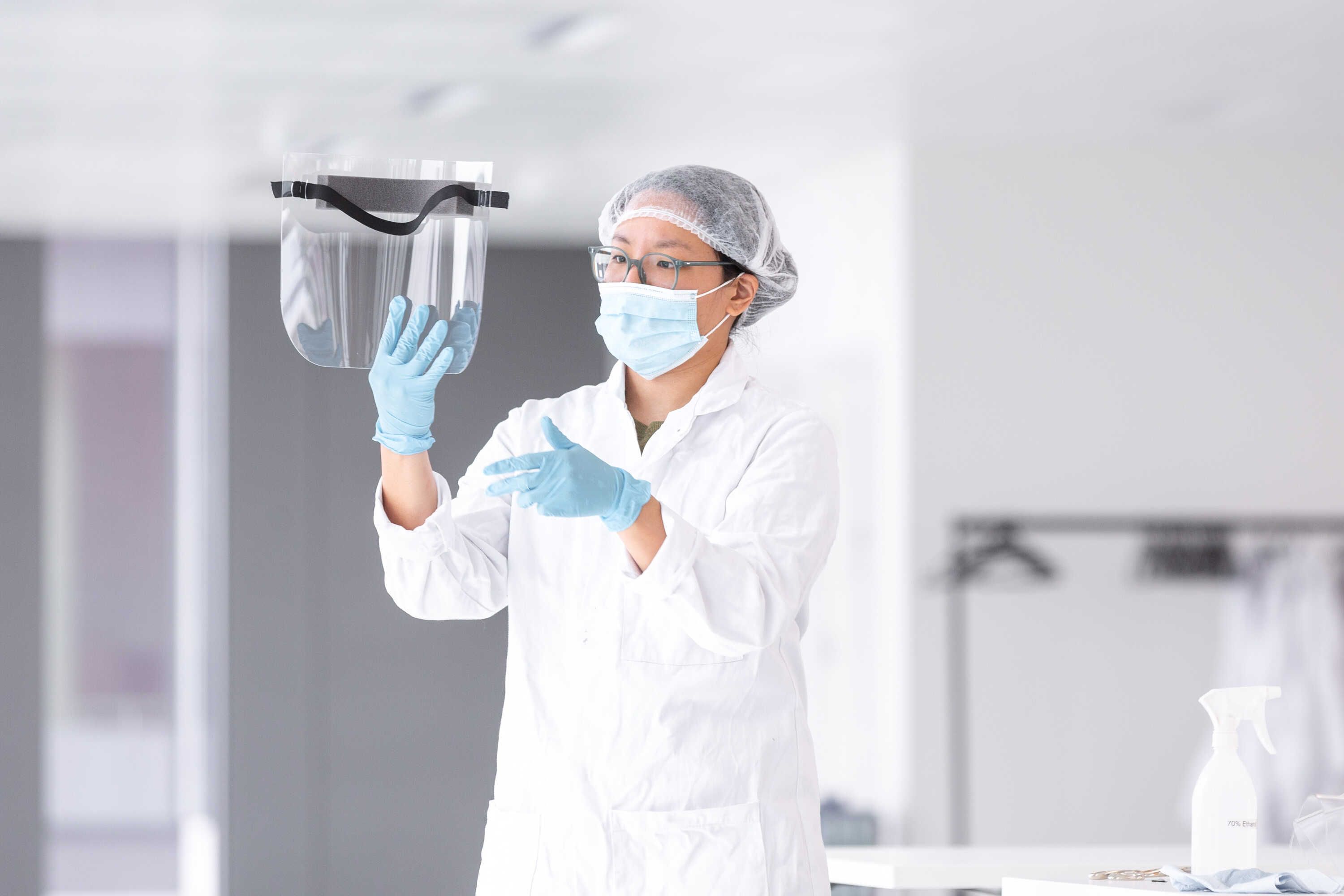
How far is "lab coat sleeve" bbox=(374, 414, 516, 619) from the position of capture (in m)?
1.61

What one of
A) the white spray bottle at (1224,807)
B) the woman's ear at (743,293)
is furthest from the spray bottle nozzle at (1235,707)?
the woman's ear at (743,293)

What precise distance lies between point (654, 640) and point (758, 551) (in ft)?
0.61

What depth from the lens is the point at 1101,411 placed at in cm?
443

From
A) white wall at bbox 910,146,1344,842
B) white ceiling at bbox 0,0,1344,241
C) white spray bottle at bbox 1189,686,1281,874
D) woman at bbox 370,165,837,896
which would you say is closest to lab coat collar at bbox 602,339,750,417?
woman at bbox 370,165,837,896

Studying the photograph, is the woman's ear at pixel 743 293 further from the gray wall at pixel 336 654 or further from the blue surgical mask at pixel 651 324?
the gray wall at pixel 336 654

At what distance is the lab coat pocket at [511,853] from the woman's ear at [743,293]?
634 millimetres

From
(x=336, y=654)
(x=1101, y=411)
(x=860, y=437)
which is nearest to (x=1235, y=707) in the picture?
(x=1101, y=411)

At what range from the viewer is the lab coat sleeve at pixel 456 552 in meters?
1.61

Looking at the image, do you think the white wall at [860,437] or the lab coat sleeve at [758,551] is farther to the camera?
the white wall at [860,437]

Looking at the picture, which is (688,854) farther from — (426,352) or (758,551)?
(426,352)

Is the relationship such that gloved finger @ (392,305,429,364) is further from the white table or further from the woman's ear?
the white table

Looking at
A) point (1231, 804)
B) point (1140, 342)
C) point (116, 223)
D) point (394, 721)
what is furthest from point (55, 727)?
point (1231, 804)

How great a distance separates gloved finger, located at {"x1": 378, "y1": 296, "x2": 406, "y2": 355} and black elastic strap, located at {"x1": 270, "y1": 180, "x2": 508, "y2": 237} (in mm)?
124

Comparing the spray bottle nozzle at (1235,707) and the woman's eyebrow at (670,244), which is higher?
the woman's eyebrow at (670,244)
